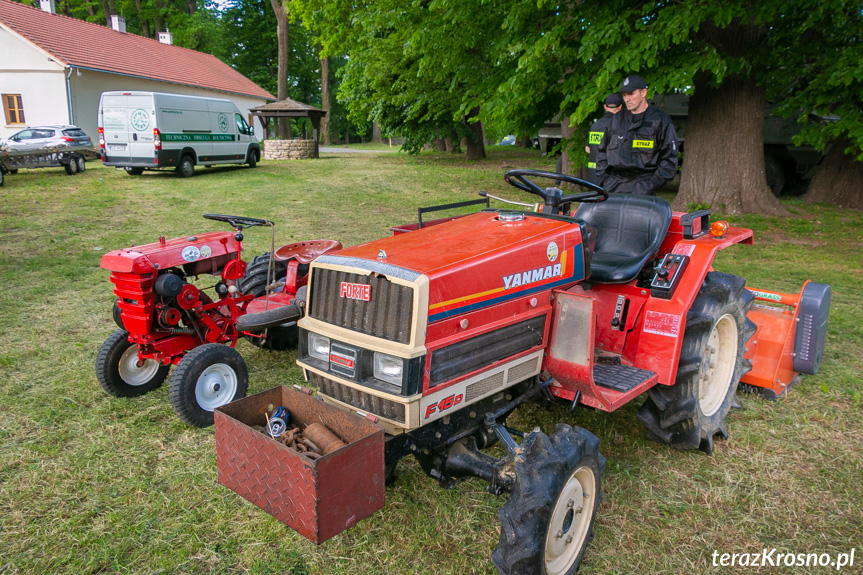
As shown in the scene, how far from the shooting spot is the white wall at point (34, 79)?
22.8m

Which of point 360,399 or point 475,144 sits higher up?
point 475,144

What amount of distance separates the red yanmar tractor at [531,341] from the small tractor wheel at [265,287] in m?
1.50

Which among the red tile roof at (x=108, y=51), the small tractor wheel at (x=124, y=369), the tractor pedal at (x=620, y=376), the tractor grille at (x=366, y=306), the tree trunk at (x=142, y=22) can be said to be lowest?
the small tractor wheel at (x=124, y=369)

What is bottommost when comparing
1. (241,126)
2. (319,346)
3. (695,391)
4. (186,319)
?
(186,319)

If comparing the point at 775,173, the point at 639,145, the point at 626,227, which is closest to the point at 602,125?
the point at 639,145

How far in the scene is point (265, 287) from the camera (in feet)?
15.7

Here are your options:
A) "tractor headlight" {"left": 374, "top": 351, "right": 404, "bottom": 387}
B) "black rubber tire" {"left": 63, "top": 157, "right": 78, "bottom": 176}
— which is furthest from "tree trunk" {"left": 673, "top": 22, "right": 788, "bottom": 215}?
"black rubber tire" {"left": 63, "top": 157, "right": 78, "bottom": 176}

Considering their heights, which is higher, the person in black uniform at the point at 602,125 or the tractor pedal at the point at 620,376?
the person in black uniform at the point at 602,125

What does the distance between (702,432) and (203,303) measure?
10.9ft

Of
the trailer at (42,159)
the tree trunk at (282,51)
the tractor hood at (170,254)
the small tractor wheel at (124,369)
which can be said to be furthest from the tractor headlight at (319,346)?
the tree trunk at (282,51)

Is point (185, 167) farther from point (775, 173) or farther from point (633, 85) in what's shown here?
→ point (775, 173)

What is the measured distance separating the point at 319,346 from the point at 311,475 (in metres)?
0.77

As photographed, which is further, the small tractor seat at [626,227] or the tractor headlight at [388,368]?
the small tractor seat at [626,227]

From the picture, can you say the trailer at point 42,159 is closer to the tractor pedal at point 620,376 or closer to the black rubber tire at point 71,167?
the black rubber tire at point 71,167
